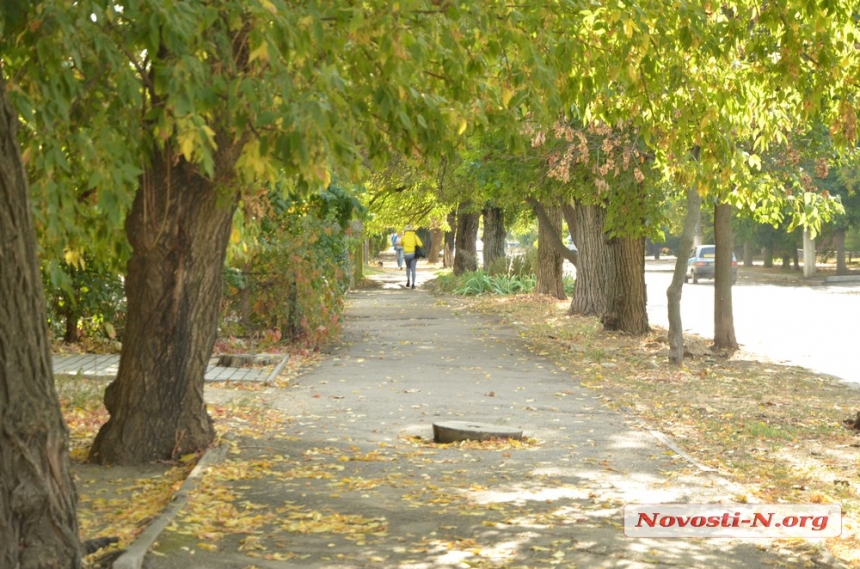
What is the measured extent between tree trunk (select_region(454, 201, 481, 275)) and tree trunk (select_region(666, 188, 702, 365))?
71.8 feet

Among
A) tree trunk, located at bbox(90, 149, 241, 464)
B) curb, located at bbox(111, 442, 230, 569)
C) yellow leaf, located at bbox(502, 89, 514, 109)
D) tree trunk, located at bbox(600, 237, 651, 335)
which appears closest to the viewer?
curb, located at bbox(111, 442, 230, 569)

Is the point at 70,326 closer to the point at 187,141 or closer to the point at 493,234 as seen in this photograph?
the point at 187,141

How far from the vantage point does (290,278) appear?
17031mm

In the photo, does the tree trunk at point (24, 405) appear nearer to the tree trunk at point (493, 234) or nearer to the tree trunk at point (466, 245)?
the tree trunk at point (493, 234)

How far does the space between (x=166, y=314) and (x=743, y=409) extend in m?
6.21

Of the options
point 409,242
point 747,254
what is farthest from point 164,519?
point 747,254

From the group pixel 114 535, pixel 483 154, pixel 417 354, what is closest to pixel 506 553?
pixel 114 535

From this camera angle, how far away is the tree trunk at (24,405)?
490 centimetres

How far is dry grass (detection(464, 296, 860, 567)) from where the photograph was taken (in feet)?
26.4

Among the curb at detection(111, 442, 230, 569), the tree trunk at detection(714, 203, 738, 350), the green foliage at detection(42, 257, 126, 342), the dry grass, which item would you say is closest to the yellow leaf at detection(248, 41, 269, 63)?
the curb at detection(111, 442, 230, 569)

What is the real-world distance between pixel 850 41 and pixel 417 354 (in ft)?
27.3

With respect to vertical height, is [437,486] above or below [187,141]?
below

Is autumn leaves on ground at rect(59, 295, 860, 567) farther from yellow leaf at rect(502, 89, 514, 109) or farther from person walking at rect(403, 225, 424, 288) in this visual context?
person walking at rect(403, 225, 424, 288)

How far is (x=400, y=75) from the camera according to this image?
702 cm
